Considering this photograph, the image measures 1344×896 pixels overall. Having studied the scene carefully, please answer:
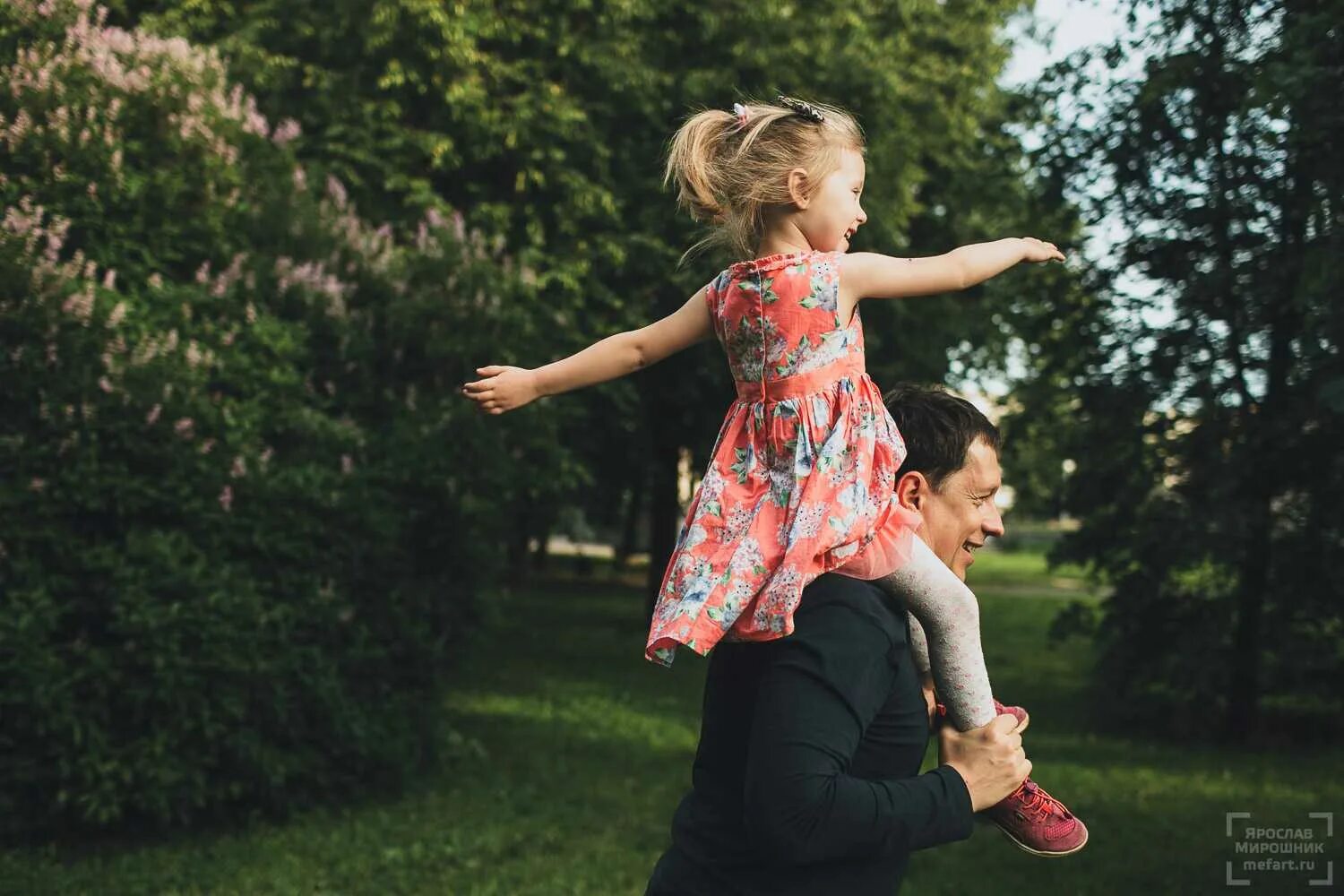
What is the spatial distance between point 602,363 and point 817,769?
0.94 metres

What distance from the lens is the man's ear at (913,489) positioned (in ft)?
7.95

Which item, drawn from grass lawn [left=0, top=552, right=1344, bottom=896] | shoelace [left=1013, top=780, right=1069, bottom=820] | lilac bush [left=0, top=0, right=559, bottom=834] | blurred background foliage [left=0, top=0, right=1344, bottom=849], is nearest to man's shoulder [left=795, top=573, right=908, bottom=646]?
shoelace [left=1013, top=780, right=1069, bottom=820]

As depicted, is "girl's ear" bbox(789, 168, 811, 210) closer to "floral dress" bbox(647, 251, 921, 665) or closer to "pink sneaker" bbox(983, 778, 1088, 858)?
"floral dress" bbox(647, 251, 921, 665)

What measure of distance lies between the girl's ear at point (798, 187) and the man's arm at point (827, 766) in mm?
785

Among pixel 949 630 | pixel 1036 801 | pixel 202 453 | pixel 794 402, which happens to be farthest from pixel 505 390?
pixel 202 453

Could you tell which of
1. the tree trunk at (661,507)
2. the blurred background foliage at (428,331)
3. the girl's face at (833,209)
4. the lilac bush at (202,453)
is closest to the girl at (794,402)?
the girl's face at (833,209)

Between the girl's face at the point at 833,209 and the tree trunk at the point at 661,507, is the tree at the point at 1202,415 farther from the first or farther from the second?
the tree trunk at the point at 661,507

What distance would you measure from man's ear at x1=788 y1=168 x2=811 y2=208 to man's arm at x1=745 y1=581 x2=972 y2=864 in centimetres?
79

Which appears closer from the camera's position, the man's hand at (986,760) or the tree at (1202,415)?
the man's hand at (986,760)

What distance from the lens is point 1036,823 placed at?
7.80 feet

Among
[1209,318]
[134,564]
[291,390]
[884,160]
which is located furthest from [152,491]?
[884,160]

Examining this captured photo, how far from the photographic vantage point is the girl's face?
2.50m

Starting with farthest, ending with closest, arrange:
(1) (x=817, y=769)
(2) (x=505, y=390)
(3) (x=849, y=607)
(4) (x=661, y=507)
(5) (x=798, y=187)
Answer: (4) (x=661, y=507) → (2) (x=505, y=390) → (5) (x=798, y=187) → (3) (x=849, y=607) → (1) (x=817, y=769)

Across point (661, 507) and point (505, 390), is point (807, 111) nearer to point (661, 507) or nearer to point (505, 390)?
point (505, 390)
